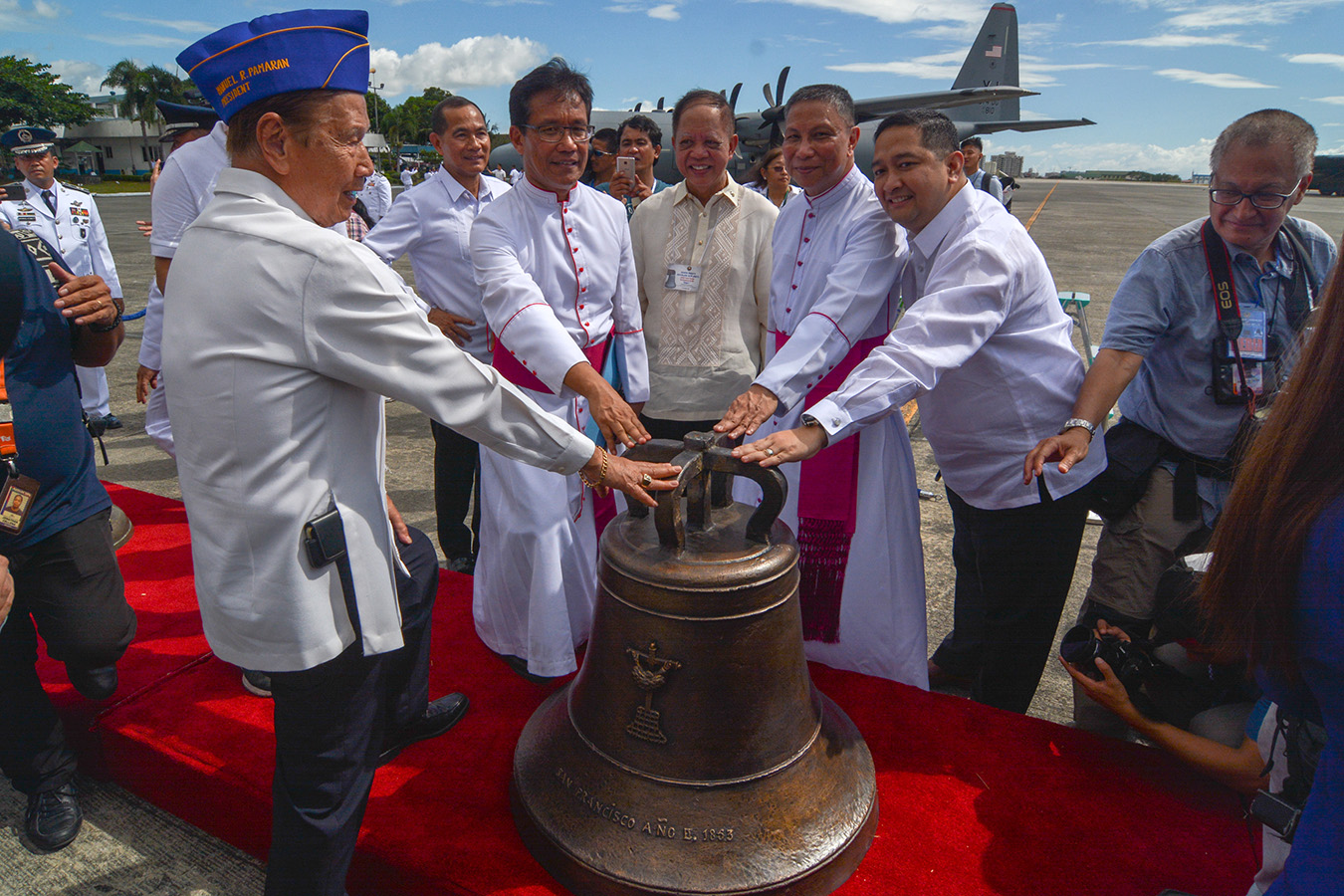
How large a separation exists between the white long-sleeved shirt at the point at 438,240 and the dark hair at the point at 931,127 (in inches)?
86.5

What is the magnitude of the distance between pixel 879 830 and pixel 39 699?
2.40 meters

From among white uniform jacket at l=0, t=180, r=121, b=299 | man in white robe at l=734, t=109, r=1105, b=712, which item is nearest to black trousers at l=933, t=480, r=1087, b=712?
man in white robe at l=734, t=109, r=1105, b=712

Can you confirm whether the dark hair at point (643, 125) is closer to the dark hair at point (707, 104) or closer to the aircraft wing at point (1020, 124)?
the dark hair at point (707, 104)

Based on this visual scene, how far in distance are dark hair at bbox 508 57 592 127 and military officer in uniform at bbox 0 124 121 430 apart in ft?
19.2

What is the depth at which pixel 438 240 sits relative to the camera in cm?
403

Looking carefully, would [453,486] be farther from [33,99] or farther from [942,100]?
[33,99]

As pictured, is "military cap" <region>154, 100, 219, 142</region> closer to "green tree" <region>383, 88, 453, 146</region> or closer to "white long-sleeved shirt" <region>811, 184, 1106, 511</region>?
"white long-sleeved shirt" <region>811, 184, 1106, 511</region>

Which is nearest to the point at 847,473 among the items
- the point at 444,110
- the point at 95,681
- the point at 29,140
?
the point at 95,681

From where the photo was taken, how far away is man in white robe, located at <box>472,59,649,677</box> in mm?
2650

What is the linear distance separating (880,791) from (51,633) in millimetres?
2452

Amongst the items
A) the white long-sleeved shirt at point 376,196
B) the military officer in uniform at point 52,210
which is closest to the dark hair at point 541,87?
the military officer in uniform at point 52,210

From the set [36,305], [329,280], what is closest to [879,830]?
[329,280]

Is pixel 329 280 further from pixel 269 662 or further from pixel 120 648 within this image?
pixel 120 648

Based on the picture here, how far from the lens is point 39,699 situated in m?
2.31
